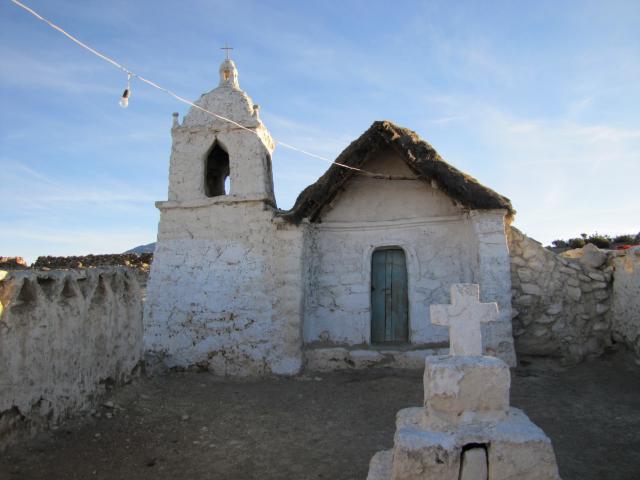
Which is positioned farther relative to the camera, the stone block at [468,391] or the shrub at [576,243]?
the shrub at [576,243]

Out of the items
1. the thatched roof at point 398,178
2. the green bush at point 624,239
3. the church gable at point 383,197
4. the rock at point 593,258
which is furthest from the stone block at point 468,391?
the green bush at point 624,239

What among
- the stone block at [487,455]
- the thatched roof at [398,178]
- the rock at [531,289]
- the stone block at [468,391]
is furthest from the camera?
the rock at [531,289]

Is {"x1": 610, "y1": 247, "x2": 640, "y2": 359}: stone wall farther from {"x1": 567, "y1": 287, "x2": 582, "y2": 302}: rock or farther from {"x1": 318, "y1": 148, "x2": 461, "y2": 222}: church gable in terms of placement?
{"x1": 318, "y1": 148, "x2": 461, "y2": 222}: church gable

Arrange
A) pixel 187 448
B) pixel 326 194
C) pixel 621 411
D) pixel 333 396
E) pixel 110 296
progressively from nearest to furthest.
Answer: pixel 187 448 < pixel 621 411 < pixel 110 296 < pixel 333 396 < pixel 326 194

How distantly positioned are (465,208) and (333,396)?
3747 mm

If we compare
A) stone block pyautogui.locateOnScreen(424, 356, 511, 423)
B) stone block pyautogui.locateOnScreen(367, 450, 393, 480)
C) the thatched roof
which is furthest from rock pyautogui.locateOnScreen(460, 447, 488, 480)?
the thatched roof

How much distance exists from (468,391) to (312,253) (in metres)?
5.77

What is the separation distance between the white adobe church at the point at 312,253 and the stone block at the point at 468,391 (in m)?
4.60

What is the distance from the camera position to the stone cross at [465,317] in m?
3.69

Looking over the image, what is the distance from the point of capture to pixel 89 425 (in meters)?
5.26

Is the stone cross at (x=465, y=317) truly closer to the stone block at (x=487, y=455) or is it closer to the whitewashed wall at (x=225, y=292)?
the stone block at (x=487, y=455)

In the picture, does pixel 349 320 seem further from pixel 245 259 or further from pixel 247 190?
pixel 247 190

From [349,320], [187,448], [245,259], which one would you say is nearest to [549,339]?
[349,320]

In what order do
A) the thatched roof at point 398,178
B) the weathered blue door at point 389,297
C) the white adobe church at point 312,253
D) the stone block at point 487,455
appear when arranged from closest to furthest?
the stone block at point 487,455 < the thatched roof at point 398,178 < the white adobe church at point 312,253 < the weathered blue door at point 389,297
